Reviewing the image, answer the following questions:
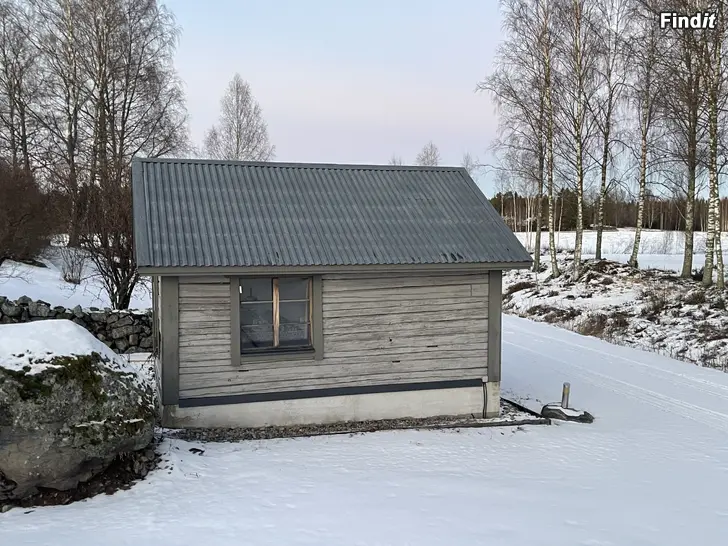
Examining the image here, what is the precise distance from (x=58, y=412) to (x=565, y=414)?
299 inches

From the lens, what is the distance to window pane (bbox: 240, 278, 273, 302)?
8.09 meters

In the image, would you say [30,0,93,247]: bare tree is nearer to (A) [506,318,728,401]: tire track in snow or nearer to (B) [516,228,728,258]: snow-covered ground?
(A) [506,318,728,401]: tire track in snow

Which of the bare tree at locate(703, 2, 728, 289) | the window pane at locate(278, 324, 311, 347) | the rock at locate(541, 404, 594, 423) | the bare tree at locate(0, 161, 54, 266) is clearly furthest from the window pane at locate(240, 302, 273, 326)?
the bare tree at locate(703, 2, 728, 289)

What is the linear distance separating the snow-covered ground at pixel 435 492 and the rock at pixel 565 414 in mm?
233

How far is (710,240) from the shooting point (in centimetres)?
1798

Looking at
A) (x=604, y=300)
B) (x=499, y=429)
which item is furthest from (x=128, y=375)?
(x=604, y=300)

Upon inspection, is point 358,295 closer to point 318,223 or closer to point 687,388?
point 318,223

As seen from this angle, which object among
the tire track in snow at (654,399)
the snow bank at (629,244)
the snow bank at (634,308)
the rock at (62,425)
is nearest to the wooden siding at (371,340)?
the rock at (62,425)

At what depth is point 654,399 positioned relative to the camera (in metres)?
10.6

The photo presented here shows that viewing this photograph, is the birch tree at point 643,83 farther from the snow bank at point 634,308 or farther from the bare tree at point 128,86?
the bare tree at point 128,86

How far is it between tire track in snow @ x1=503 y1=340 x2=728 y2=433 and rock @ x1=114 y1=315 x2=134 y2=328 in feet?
32.8

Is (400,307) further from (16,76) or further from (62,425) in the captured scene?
(16,76)

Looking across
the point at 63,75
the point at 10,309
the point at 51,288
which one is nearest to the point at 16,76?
the point at 63,75

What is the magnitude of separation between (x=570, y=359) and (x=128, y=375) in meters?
11.1
